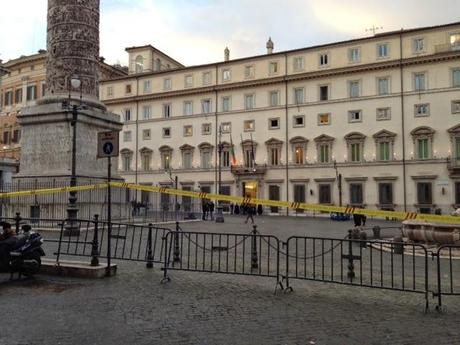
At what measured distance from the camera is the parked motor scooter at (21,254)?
871 centimetres

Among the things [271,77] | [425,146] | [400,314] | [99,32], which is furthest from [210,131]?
[400,314]

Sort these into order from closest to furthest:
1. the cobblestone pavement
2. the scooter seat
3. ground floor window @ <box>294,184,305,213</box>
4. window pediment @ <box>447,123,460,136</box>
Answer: the cobblestone pavement
the scooter seat
window pediment @ <box>447,123,460,136</box>
ground floor window @ <box>294,184,305,213</box>

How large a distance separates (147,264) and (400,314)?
5.53 metres

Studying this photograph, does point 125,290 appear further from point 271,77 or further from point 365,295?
point 271,77

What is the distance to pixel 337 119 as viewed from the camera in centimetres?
4956

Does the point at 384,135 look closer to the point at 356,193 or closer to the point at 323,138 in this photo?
the point at 323,138

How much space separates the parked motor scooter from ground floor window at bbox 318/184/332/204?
4217cm

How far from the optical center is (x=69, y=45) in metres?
19.8

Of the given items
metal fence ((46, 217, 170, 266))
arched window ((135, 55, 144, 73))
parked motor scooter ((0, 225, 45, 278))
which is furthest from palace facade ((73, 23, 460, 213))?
parked motor scooter ((0, 225, 45, 278))

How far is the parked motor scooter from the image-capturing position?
871 cm

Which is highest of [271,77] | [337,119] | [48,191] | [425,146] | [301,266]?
[271,77]

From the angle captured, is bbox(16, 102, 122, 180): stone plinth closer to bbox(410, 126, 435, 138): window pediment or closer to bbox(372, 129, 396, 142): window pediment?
bbox(372, 129, 396, 142): window pediment

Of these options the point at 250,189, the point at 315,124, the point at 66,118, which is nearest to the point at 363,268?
the point at 66,118

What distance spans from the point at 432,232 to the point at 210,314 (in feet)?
36.5
